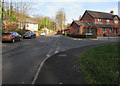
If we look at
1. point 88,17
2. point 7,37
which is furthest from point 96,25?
point 7,37

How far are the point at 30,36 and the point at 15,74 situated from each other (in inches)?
828

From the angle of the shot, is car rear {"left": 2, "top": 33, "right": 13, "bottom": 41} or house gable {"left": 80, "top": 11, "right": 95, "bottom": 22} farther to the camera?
house gable {"left": 80, "top": 11, "right": 95, "bottom": 22}

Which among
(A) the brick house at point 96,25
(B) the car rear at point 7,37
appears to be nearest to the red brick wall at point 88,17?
(A) the brick house at point 96,25

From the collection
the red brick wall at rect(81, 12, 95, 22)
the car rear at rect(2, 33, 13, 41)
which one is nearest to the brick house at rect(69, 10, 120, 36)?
the red brick wall at rect(81, 12, 95, 22)

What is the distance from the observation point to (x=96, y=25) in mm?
43531

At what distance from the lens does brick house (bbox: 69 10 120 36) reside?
41.6 m

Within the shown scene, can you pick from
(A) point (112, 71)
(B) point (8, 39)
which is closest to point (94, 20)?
(B) point (8, 39)

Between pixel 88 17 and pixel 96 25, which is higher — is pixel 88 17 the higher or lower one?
the higher one

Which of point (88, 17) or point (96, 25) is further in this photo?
point (88, 17)

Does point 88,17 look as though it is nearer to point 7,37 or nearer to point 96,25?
point 96,25

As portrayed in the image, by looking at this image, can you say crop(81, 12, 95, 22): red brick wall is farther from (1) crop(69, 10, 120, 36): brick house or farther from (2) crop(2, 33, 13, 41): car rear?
(2) crop(2, 33, 13, 41): car rear

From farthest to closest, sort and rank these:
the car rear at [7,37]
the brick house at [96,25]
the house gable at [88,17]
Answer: the house gable at [88,17]
the brick house at [96,25]
the car rear at [7,37]

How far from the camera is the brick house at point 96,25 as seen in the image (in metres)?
41.6

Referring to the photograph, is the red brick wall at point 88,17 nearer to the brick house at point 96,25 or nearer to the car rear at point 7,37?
the brick house at point 96,25
